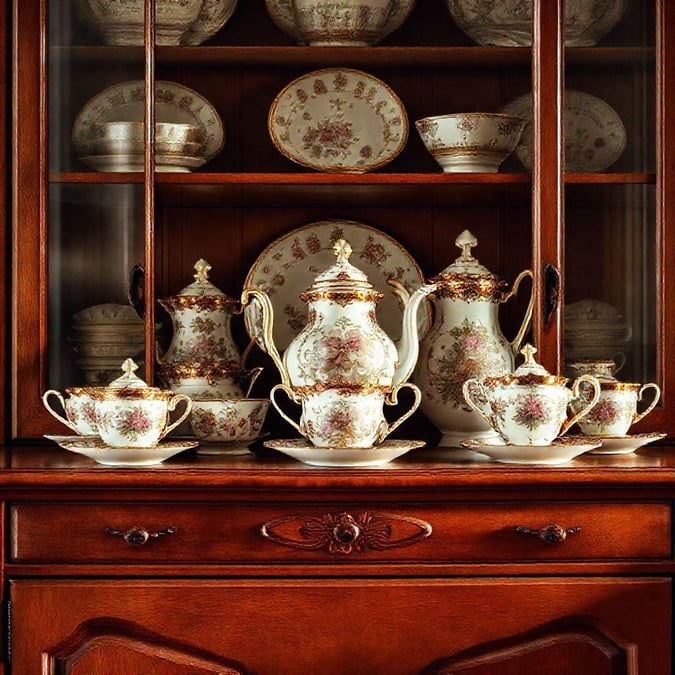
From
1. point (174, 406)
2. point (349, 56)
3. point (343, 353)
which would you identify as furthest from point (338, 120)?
point (174, 406)

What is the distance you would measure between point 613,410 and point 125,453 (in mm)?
708

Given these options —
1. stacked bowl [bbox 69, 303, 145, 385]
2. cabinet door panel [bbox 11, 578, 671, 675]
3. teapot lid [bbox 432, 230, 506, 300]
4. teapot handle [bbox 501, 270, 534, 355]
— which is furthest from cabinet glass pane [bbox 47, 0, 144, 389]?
teapot handle [bbox 501, 270, 534, 355]

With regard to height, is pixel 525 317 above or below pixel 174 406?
above

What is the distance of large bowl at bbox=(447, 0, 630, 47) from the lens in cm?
167

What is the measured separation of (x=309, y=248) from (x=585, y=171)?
1.57 ft

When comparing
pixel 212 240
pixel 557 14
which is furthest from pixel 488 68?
pixel 212 240

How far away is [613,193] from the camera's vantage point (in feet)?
5.50

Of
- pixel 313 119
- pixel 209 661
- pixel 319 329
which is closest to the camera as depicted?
pixel 209 661

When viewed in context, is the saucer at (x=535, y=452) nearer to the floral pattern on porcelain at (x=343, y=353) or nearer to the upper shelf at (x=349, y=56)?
the floral pattern on porcelain at (x=343, y=353)

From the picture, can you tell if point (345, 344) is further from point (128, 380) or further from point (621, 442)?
point (621, 442)

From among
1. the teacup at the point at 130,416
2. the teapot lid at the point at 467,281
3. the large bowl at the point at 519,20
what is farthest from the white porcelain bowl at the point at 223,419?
the large bowl at the point at 519,20

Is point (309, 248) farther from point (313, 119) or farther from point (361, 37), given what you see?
point (361, 37)

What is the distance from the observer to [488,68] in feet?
5.73

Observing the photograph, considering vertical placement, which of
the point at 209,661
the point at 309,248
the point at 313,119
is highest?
the point at 313,119
